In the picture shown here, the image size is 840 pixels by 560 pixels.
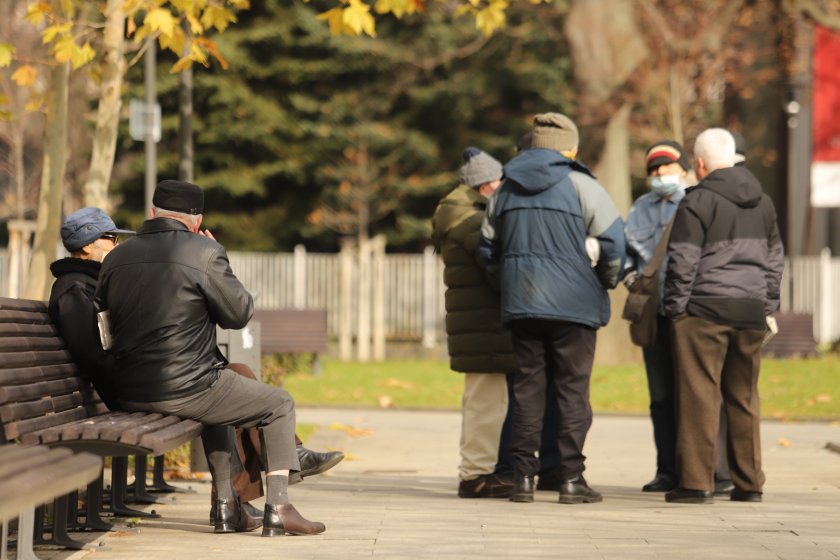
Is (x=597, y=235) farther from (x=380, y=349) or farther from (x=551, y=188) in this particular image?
(x=380, y=349)

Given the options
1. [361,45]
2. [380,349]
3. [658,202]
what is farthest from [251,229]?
[658,202]

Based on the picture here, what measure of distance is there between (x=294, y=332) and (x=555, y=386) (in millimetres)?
15568

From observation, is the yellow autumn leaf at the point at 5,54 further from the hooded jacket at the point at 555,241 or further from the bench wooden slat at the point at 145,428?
the bench wooden slat at the point at 145,428

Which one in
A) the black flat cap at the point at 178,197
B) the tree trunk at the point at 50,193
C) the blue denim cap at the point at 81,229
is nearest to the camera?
the black flat cap at the point at 178,197

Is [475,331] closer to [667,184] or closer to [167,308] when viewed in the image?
[667,184]

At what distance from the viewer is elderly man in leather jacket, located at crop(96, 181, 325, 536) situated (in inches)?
285

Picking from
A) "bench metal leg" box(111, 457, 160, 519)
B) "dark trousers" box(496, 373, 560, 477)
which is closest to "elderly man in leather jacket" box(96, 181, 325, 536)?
"bench metal leg" box(111, 457, 160, 519)

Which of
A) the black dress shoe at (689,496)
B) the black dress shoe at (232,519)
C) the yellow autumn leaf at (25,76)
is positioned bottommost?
the black dress shoe at (689,496)

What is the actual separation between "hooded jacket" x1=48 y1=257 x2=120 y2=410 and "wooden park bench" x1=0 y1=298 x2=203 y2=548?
2.0 inches

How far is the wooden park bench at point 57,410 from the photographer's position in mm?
6449

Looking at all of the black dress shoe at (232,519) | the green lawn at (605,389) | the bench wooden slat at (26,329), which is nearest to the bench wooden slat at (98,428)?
the bench wooden slat at (26,329)

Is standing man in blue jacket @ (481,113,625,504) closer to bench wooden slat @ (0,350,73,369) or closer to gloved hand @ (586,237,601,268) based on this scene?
gloved hand @ (586,237,601,268)

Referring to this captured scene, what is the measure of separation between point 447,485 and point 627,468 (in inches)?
65.7

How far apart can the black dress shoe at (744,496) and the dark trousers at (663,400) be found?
63cm
